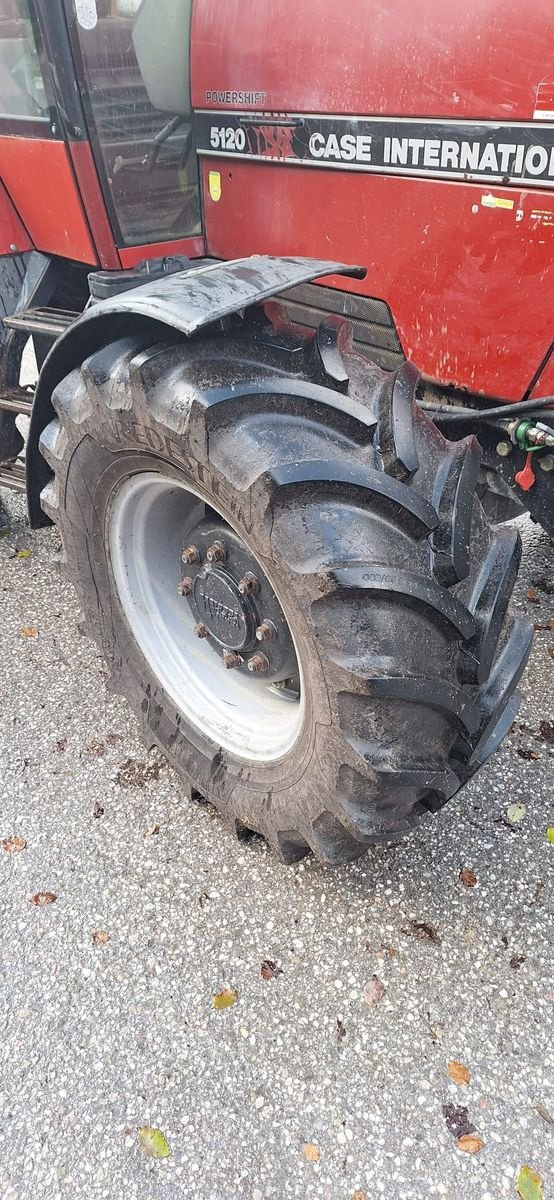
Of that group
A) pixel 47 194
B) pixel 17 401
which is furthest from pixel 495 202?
pixel 17 401

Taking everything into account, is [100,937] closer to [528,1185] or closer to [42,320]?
[528,1185]

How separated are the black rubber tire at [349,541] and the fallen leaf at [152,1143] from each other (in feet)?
2.11

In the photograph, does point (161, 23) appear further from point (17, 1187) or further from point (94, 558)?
point (17, 1187)

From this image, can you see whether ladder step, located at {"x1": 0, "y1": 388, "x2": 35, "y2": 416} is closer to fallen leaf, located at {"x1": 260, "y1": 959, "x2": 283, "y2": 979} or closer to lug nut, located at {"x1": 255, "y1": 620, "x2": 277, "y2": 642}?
lug nut, located at {"x1": 255, "y1": 620, "x2": 277, "y2": 642}

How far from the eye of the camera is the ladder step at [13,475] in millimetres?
2940

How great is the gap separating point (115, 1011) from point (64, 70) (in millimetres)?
2372

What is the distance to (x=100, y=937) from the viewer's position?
195cm

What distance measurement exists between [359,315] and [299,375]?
0.68m

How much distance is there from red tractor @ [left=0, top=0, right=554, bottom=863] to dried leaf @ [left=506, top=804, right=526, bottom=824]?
425 millimetres

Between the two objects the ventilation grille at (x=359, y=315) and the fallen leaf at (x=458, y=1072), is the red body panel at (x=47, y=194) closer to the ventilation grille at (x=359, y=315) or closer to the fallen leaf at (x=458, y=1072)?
the ventilation grille at (x=359, y=315)

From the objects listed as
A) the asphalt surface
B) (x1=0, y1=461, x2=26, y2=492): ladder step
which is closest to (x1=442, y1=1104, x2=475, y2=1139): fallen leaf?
the asphalt surface

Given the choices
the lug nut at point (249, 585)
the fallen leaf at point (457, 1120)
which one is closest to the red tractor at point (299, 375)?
the lug nut at point (249, 585)

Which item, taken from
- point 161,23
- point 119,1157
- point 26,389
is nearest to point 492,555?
point 119,1157

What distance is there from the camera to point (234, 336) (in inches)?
66.6
